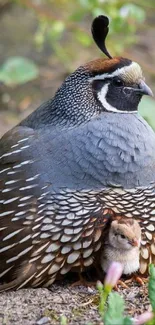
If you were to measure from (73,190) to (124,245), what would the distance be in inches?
15.1

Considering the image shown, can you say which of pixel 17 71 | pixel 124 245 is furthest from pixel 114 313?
pixel 17 71

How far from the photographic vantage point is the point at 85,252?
4.01 meters

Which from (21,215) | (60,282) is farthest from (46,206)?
(60,282)

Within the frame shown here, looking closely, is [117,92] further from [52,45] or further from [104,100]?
[52,45]

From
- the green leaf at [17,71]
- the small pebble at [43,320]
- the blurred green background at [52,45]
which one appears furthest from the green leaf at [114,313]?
the green leaf at [17,71]

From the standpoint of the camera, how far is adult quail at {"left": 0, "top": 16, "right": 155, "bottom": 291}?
3.99m

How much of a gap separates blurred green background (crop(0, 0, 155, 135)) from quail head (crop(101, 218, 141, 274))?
88.4 inches

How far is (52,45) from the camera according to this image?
8.86 meters

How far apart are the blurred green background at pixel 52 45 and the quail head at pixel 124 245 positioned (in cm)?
225

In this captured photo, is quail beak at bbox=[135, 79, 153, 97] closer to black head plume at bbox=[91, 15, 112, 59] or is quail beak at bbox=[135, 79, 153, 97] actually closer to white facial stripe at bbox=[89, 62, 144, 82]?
white facial stripe at bbox=[89, 62, 144, 82]

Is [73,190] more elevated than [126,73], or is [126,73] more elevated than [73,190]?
[126,73]

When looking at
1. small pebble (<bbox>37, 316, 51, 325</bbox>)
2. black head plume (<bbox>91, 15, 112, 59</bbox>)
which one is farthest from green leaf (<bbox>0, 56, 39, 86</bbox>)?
small pebble (<bbox>37, 316, 51, 325</bbox>)

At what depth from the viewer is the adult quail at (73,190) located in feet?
13.1

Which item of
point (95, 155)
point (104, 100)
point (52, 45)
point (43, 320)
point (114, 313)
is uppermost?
point (52, 45)
